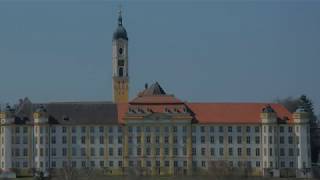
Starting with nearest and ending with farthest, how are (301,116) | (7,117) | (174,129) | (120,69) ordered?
(7,117) → (301,116) → (174,129) → (120,69)

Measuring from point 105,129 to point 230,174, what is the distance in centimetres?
2906

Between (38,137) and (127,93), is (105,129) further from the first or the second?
(127,93)

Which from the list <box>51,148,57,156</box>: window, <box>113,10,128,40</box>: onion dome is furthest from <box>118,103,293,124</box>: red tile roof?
<box>113,10,128,40</box>: onion dome

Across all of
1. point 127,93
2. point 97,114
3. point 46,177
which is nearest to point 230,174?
point 46,177

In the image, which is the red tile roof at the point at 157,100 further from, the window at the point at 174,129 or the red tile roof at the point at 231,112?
the window at the point at 174,129

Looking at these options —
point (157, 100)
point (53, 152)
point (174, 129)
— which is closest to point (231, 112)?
point (174, 129)

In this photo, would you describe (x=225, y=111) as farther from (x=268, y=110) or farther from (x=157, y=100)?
(x=157, y=100)

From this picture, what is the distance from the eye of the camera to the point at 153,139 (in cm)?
12638

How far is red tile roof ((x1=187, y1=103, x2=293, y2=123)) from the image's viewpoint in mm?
126750

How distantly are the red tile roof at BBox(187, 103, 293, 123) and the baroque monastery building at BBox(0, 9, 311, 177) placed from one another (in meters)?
0.16

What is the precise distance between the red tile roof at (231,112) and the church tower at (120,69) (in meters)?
22.3

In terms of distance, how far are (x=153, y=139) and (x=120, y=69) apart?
26944 mm

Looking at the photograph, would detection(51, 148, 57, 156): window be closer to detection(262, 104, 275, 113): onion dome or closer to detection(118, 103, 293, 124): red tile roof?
detection(118, 103, 293, 124): red tile roof

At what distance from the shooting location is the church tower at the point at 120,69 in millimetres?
150500
